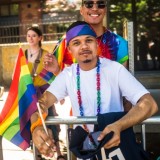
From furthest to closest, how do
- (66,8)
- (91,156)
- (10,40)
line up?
(66,8) → (10,40) → (91,156)

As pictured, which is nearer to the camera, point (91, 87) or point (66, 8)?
point (91, 87)

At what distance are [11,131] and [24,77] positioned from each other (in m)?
0.42

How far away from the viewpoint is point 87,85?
2420 millimetres

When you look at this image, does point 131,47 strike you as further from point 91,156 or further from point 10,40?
point 10,40

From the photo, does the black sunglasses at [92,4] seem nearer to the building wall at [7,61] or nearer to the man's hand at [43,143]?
the man's hand at [43,143]

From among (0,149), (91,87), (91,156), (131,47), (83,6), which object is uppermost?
(83,6)

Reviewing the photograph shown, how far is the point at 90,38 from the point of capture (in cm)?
243

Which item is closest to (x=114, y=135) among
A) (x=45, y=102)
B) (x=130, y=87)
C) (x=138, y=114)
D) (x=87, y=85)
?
(x=138, y=114)

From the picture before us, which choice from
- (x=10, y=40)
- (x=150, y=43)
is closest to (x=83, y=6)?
(x=150, y=43)

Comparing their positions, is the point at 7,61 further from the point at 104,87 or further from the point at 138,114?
the point at 138,114

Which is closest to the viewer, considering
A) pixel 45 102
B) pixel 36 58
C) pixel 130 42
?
pixel 45 102

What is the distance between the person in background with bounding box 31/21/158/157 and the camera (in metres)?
2.29

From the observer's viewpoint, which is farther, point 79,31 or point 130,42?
point 130,42

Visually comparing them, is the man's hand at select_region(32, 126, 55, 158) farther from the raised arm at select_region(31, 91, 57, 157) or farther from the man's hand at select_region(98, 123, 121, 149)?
the man's hand at select_region(98, 123, 121, 149)
